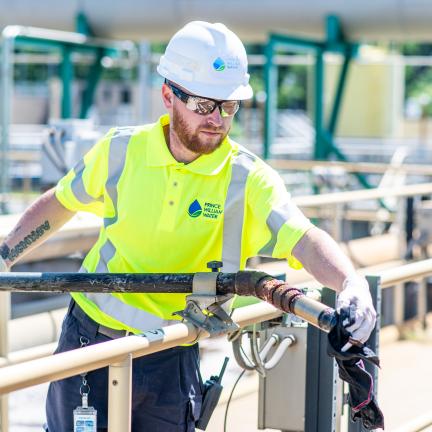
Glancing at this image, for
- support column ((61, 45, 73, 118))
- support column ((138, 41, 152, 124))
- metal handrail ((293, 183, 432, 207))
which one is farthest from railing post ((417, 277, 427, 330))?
support column ((61, 45, 73, 118))

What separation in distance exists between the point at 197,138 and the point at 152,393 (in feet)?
2.28

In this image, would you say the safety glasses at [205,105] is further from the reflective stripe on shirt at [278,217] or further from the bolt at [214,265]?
the bolt at [214,265]

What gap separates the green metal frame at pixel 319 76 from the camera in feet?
41.0

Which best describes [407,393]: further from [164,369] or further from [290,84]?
[290,84]

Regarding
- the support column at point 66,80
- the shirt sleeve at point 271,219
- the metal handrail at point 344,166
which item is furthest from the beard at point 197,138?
the support column at point 66,80

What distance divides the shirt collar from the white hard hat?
160 millimetres

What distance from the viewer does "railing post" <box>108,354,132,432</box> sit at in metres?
2.21

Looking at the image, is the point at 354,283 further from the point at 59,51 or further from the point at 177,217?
the point at 59,51

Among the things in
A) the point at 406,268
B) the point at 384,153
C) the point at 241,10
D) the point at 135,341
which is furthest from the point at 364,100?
the point at 135,341

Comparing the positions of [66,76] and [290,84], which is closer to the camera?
[66,76]

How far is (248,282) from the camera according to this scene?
251 cm

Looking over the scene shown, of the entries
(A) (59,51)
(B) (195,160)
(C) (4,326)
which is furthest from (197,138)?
(A) (59,51)

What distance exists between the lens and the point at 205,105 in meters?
2.71

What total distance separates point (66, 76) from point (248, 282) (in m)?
11.6
